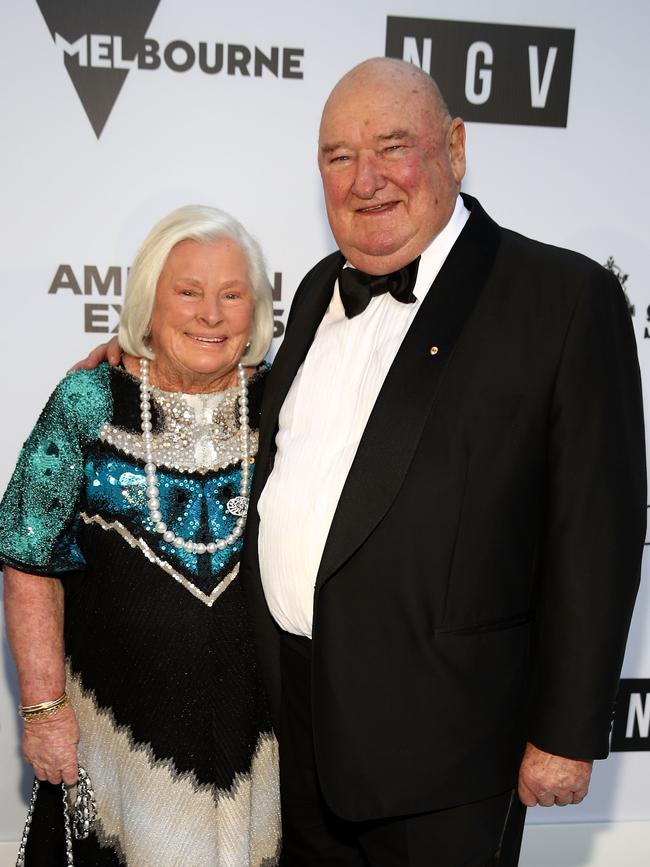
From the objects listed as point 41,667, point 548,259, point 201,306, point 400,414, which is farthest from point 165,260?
point 41,667

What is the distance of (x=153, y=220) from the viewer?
2605mm

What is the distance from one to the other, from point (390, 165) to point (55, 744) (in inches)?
55.4

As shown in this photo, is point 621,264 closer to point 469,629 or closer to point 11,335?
point 469,629

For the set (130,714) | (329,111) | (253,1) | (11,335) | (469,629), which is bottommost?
(130,714)

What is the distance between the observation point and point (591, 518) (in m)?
1.50

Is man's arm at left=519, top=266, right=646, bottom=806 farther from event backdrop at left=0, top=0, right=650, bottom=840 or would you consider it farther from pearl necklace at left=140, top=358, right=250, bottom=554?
event backdrop at left=0, top=0, right=650, bottom=840

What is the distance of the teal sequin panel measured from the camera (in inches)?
73.8

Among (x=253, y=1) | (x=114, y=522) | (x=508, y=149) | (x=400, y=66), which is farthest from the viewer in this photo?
(x=508, y=149)

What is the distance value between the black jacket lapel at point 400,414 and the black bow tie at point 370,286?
0.10m

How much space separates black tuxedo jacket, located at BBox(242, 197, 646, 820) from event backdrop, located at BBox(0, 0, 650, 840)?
1.11 m

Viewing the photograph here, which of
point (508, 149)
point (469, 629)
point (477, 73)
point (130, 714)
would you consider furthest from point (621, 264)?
point (130, 714)

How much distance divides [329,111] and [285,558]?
3.00ft

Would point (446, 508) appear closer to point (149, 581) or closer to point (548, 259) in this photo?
point (548, 259)

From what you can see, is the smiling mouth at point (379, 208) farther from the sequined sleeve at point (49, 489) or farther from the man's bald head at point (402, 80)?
the sequined sleeve at point (49, 489)
